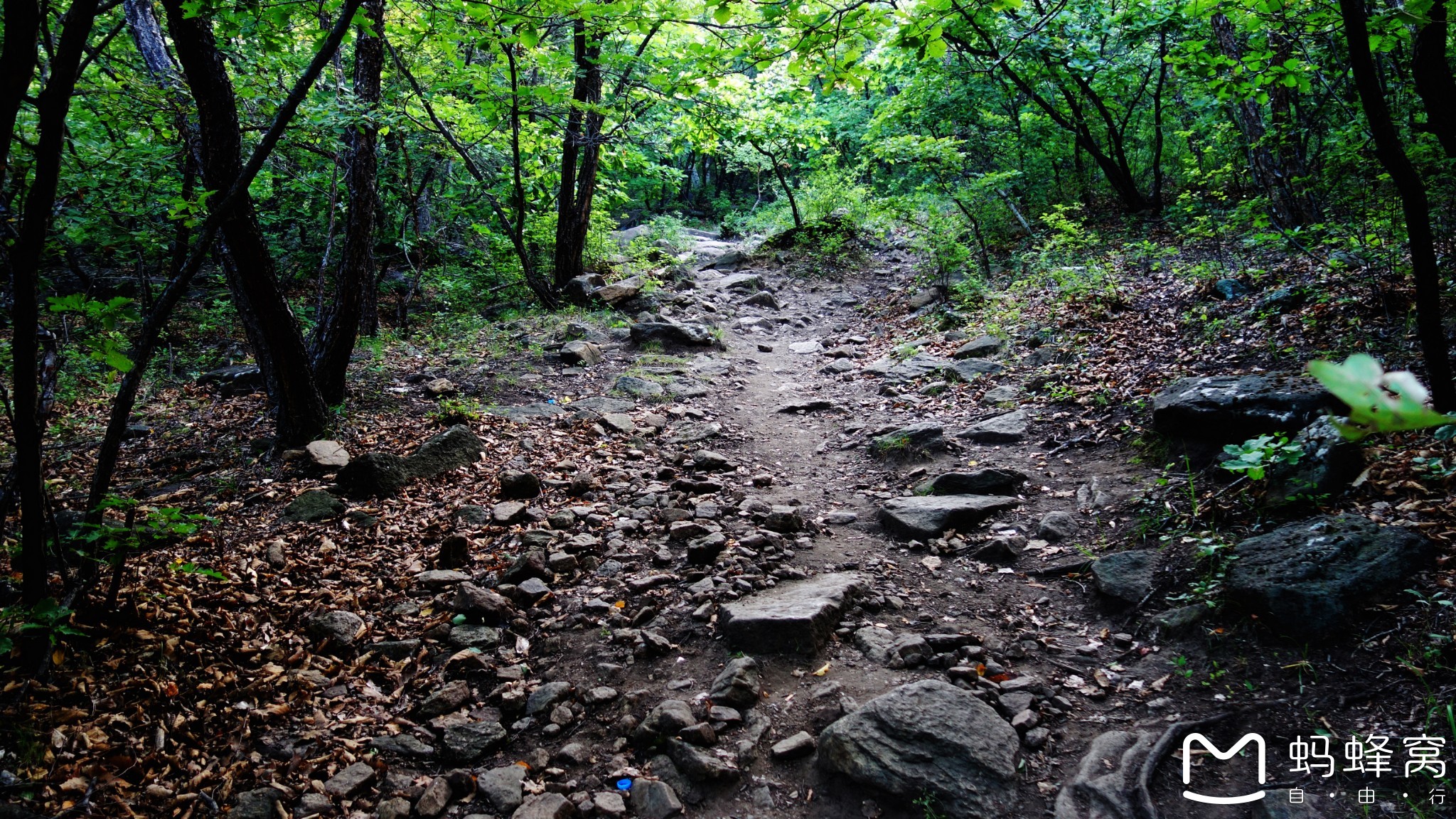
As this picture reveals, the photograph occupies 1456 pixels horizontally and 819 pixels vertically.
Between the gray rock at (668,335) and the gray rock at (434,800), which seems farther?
the gray rock at (668,335)

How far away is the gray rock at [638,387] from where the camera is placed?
26.7ft

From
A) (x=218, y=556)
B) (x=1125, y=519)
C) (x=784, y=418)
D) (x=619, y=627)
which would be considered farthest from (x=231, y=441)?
(x=1125, y=519)

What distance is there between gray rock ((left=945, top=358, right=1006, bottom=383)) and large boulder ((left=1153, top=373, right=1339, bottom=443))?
2.67 meters

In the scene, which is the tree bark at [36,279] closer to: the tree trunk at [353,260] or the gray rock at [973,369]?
the tree trunk at [353,260]

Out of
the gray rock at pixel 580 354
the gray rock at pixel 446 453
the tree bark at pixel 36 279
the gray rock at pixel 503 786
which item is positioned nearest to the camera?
the tree bark at pixel 36 279

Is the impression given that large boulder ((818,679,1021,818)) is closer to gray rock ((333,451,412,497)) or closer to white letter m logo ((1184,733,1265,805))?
white letter m logo ((1184,733,1265,805))

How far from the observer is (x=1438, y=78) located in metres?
4.58

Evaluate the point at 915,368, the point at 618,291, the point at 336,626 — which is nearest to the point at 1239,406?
the point at 915,368

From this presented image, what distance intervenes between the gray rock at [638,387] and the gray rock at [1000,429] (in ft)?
A: 11.4

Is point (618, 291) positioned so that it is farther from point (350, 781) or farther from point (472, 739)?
point (350, 781)

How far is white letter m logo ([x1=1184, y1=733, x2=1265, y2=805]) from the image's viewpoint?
7.89ft

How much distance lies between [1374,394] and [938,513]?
435 cm

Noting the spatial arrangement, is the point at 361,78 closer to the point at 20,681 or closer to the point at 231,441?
the point at 231,441

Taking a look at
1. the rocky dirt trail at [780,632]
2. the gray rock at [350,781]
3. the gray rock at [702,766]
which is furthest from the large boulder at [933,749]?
the gray rock at [350,781]
